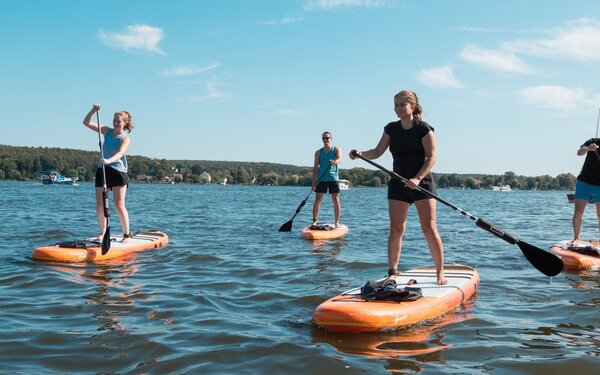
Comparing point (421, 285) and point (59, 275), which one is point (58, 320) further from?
point (421, 285)

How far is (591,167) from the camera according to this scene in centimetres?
908

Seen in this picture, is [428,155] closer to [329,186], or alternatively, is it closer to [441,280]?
[441,280]

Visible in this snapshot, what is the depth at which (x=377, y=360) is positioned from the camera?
4.34 meters

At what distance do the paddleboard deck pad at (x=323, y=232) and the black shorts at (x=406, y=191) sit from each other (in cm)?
592

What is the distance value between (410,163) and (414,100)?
2.18 ft

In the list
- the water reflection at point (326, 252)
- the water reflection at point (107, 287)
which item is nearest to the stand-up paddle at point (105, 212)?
the water reflection at point (107, 287)

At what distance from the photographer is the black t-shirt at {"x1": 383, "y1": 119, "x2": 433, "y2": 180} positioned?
5910 mm

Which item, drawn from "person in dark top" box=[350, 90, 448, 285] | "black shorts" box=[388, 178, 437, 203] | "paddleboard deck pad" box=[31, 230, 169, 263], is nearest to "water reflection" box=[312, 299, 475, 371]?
"person in dark top" box=[350, 90, 448, 285]

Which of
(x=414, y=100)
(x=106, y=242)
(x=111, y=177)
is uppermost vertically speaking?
(x=414, y=100)

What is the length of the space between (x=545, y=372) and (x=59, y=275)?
5882 mm

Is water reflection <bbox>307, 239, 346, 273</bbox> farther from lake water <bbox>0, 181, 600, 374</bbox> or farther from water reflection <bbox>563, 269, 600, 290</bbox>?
water reflection <bbox>563, 269, 600, 290</bbox>

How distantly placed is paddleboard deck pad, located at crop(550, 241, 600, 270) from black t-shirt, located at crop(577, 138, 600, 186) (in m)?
1.05

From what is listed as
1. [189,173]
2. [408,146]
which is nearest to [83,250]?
[408,146]

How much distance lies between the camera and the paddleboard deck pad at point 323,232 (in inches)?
469
